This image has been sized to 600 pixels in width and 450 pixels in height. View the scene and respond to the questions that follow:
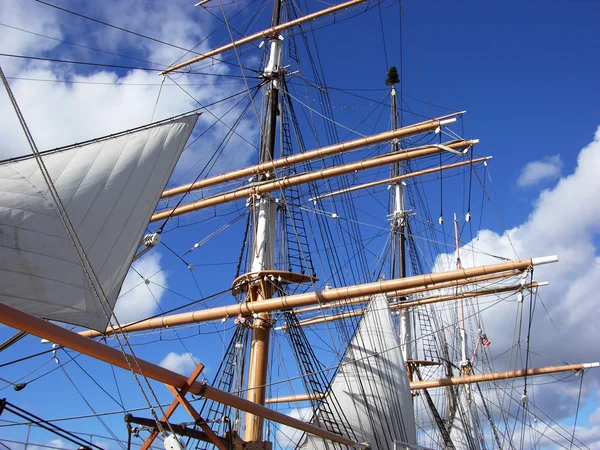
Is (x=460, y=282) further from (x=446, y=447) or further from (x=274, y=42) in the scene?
(x=446, y=447)

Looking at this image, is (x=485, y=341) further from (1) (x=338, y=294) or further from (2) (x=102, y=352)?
(2) (x=102, y=352)

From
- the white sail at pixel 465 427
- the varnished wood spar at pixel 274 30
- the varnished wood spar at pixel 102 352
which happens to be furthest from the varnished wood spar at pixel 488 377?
the varnished wood spar at pixel 102 352

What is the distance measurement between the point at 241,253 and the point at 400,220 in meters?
13.5

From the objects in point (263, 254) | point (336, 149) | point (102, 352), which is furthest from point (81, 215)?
point (336, 149)

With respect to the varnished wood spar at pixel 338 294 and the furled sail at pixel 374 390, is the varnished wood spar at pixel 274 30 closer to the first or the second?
the varnished wood spar at pixel 338 294

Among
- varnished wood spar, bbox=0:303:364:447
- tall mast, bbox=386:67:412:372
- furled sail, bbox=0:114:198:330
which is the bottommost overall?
varnished wood spar, bbox=0:303:364:447

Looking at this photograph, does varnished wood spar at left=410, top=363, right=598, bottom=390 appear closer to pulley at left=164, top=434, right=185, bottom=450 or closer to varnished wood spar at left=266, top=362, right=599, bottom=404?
varnished wood spar at left=266, top=362, right=599, bottom=404

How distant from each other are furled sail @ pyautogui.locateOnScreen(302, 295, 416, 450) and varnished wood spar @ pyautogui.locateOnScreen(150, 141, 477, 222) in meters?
4.14

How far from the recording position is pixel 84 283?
595 centimetres

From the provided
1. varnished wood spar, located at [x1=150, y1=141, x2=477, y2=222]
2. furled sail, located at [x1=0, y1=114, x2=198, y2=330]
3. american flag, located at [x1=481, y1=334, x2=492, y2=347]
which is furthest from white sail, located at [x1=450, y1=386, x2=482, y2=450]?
furled sail, located at [x1=0, y1=114, x2=198, y2=330]

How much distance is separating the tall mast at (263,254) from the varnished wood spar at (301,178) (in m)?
0.36

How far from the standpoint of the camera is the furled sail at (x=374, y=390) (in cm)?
1355

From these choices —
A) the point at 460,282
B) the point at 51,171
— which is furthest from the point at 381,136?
the point at 51,171

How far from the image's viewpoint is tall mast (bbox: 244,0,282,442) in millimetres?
12852
